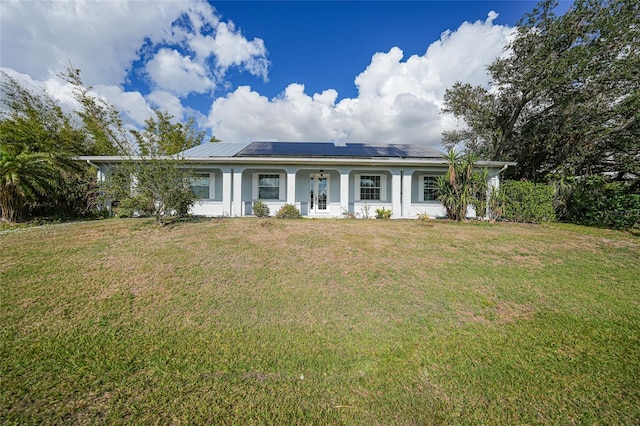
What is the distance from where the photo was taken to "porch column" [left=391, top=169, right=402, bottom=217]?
11578 mm

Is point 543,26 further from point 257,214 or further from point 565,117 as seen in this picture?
point 257,214

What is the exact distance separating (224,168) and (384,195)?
8.22m

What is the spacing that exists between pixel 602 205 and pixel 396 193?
27.8ft

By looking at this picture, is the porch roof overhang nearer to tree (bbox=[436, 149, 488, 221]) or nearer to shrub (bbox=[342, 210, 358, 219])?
tree (bbox=[436, 149, 488, 221])

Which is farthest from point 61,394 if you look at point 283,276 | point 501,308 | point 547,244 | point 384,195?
point 384,195

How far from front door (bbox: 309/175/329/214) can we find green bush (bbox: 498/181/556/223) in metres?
7.75

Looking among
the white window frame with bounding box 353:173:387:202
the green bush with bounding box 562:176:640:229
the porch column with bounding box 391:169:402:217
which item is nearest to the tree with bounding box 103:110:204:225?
the white window frame with bounding box 353:173:387:202

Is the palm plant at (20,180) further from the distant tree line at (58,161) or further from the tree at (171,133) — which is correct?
the tree at (171,133)

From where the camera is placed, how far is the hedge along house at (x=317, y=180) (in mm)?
11180

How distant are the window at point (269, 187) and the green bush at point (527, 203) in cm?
1016

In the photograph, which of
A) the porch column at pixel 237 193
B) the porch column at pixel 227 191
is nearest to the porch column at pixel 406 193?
the porch column at pixel 237 193

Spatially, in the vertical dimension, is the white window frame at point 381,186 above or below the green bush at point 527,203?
above

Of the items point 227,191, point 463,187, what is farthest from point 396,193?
point 227,191

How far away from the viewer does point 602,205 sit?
9906 mm
